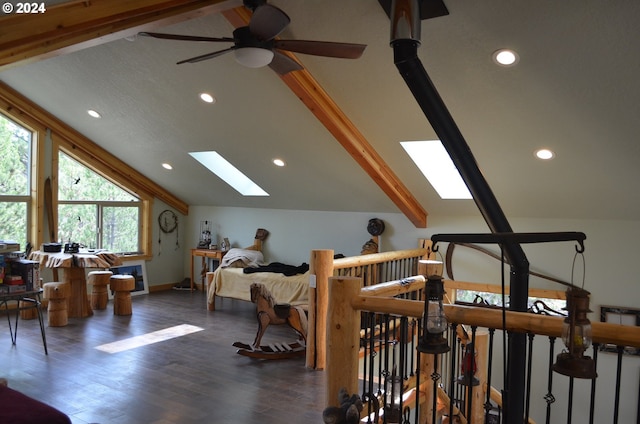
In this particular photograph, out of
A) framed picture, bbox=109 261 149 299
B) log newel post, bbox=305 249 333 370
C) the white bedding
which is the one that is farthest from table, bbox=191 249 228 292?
log newel post, bbox=305 249 333 370

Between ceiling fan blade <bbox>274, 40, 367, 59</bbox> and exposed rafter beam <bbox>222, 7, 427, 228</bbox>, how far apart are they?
3.08 feet

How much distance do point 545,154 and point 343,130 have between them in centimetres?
202

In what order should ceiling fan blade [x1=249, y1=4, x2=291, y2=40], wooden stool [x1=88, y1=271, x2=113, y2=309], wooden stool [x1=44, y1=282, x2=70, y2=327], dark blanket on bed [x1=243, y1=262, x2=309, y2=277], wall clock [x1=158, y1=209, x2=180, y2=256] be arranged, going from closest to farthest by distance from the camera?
1. ceiling fan blade [x1=249, y1=4, x2=291, y2=40]
2. wooden stool [x1=44, y1=282, x2=70, y2=327]
3. dark blanket on bed [x1=243, y1=262, x2=309, y2=277]
4. wooden stool [x1=88, y1=271, x2=113, y2=309]
5. wall clock [x1=158, y1=209, x2=180, y2=256]

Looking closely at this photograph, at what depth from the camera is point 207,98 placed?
5.82m

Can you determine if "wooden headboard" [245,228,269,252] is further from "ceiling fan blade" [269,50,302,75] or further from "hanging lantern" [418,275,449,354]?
"hanging lantern" [418,275,449,354]

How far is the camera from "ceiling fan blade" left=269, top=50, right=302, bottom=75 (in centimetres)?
381

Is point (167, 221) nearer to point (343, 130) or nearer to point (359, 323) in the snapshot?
point (343, 130)

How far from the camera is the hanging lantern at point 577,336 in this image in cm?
177

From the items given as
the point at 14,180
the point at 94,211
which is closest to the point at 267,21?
the point at 14,180

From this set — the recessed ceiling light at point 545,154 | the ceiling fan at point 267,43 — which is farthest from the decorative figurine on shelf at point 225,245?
the ceiling fan at point 267,43

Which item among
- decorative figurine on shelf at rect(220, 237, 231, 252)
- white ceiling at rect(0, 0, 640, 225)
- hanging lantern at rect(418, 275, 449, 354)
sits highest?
white ceiling at rect(0, 0, 640, 225)

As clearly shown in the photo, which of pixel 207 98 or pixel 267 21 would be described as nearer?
pixel 267 21

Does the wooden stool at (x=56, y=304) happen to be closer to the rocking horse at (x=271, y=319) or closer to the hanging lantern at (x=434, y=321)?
the rocking horse at (x=271, y=319)

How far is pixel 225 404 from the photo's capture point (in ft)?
14.0
